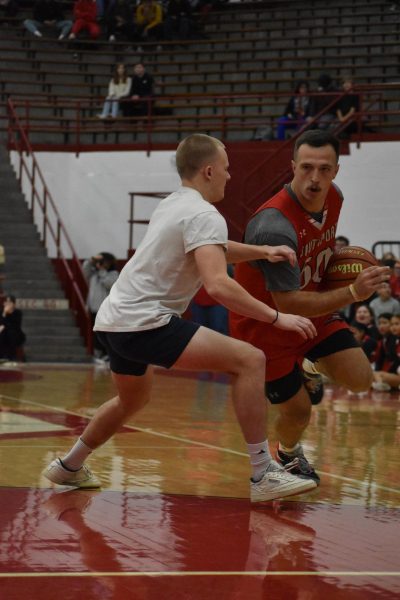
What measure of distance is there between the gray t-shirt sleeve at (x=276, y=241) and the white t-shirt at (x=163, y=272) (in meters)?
0.47

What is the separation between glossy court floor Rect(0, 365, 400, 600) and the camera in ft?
13.1

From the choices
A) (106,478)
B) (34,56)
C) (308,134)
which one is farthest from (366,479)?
(34,56)

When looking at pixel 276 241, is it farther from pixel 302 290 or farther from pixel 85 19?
pixel 85 19

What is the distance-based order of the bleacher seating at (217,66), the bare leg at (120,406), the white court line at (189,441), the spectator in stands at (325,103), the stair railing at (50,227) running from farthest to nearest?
1. the bleacher seating at (217,66)
2. the stair railing at (50,227)
3. the spectator in stands at (325,103)
4. the white court line at (189,441)
5. the bare leg at (120,406)

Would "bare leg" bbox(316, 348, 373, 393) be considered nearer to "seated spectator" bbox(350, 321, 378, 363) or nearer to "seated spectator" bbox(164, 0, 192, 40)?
"seated spectator" bbox(350, 321, 378, 363)

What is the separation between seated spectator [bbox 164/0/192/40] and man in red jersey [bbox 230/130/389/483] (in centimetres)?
1941

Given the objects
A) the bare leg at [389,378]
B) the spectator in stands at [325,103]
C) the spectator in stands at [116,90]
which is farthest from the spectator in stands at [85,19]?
the bare leg at [389,378]

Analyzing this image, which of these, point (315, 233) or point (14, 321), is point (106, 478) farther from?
point (14, 321)

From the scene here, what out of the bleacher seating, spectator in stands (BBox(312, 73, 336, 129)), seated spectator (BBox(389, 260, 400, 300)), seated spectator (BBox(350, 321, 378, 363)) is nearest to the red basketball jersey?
seated spectator (BBox(350, 321, 378, 363))

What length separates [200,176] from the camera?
5422mm

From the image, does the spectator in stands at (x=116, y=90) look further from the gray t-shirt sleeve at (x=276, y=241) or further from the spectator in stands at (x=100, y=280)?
the gray t-shirt sleeve at (x=276, y=241)

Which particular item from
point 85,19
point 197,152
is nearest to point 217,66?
point 85,19

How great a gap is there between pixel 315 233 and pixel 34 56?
1978 cm

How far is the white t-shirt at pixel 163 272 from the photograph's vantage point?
5238 millimetres
